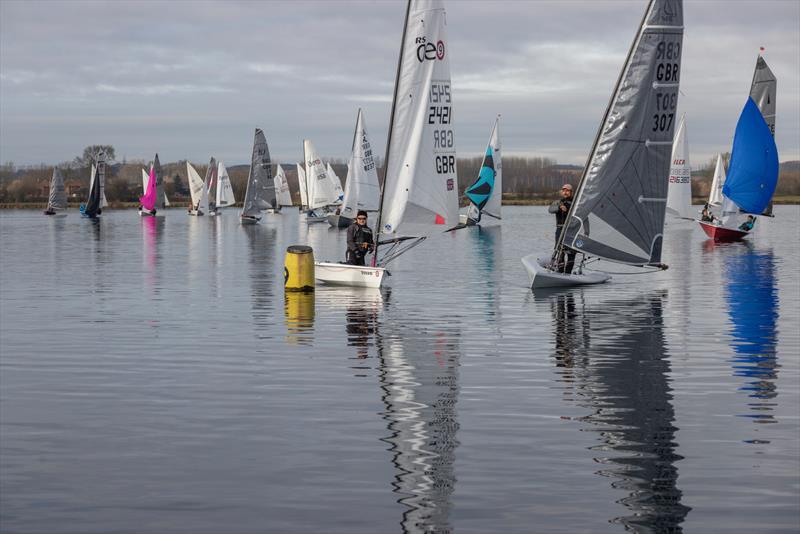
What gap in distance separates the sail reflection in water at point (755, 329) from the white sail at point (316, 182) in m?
53.0

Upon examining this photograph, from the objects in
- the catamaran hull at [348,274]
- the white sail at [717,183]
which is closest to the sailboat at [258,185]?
the white sail at [717,183]

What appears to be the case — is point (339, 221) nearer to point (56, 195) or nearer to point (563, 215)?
point (563, 215)

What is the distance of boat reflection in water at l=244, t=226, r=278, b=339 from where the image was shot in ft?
75.2

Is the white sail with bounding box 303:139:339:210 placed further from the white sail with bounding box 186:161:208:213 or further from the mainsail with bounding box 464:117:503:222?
the white sail with bounding box 186:161:208:213

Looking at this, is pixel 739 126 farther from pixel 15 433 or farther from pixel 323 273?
pixel 15 433

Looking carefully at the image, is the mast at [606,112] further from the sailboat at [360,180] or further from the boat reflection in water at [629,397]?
the sailboat at [360,180]

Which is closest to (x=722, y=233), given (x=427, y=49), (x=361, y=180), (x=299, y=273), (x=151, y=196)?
(x=361, y=180)

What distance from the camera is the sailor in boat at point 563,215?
29.8 metres

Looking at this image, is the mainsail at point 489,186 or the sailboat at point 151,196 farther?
the sailboat at point 151,196

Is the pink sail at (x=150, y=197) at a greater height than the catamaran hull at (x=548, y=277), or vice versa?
the pink sail at (x=150, y=197)

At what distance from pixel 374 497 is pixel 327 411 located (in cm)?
378

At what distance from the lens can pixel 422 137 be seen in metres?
29.6

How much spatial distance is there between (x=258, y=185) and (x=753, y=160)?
167ft

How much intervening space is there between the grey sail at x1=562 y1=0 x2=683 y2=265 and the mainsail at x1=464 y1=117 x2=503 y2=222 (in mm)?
46917
